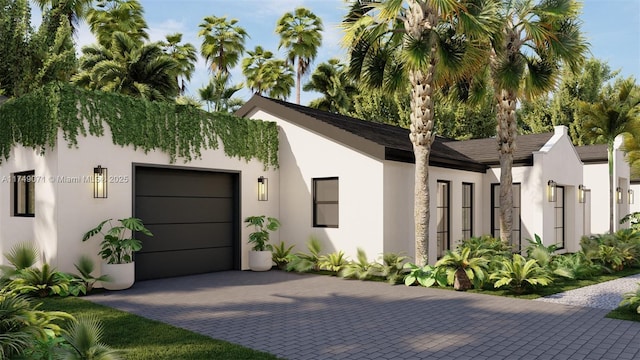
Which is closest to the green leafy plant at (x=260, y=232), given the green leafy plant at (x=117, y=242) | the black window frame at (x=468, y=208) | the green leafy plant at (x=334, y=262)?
the green leafy plant at (x=334, y=262)

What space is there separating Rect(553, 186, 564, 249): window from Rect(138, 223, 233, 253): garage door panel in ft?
35.9

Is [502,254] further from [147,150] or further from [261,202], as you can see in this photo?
[147,150]

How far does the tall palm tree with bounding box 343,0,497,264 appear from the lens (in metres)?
10.6

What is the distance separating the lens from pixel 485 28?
1040 cm

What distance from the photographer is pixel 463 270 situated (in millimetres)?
9953

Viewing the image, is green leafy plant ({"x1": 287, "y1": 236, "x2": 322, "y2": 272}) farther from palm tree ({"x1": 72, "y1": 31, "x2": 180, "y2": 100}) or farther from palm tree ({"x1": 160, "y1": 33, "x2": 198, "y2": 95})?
palm tree ({"x1": 160, "y1": 33, "x2": 198, "y2": 95})

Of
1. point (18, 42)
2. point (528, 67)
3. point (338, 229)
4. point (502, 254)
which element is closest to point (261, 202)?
point (338, 229)

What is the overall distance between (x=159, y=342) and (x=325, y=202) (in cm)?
785

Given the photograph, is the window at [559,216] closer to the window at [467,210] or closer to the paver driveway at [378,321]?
the window at [467,210]

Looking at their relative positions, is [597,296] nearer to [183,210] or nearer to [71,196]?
[183,210]

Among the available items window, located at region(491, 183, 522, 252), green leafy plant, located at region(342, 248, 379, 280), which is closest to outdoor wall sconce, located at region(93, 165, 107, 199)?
green leafy plant, located at region(342, 248, 379, 280)

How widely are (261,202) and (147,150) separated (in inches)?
142

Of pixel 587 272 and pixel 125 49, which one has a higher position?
pixel 125 49

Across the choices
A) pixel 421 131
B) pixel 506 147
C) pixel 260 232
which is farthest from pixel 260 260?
pixel 506 147
